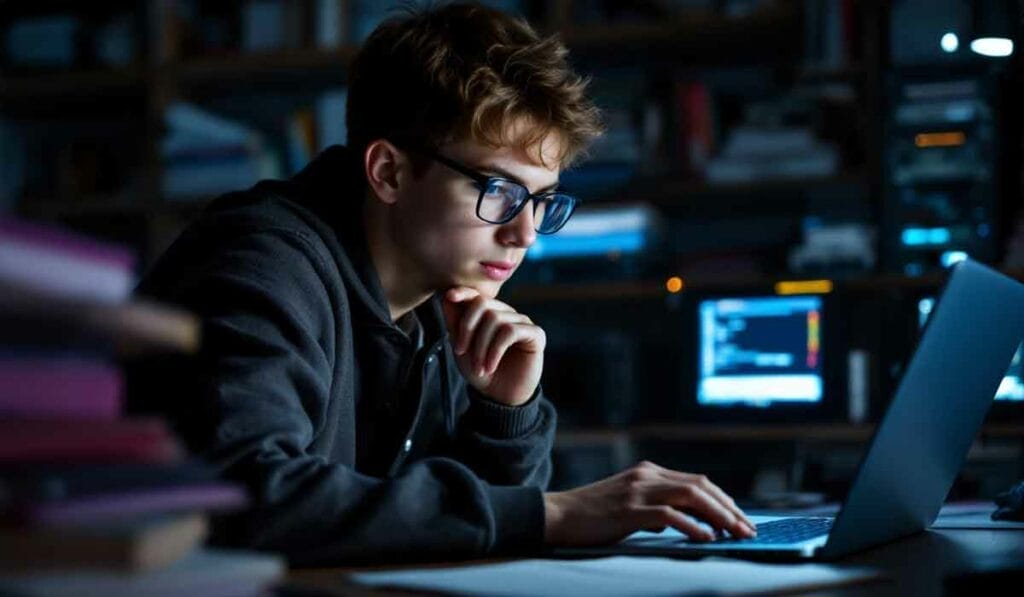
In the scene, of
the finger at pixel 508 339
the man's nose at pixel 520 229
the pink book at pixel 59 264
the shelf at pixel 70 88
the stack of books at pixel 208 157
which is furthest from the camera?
the shelf at pixel 70 88

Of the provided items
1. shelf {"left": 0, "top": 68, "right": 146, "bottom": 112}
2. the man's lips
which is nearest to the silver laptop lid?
the man's lips

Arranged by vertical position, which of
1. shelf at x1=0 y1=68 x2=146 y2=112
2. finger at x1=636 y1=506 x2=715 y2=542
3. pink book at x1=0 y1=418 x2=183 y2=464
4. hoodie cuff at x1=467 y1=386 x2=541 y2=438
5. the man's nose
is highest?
shelf at x1=0 y1=68 x2=146 y2=112

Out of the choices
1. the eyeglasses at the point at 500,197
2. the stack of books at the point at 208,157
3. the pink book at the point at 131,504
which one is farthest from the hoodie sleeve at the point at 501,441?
the stack of books at the point at 208,157

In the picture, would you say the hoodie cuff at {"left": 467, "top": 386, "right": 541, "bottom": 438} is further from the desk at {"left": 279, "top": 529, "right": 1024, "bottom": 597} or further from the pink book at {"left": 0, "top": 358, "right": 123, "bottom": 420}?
the pink book at {"left": 0, "top": 358, "right": 123, "bottom": 420}

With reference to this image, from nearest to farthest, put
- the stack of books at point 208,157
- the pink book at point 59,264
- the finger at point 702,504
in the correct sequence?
the pink book at point 59,264, the finger at point 702,504, the stack of books at point 208,157

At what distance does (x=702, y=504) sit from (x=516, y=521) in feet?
0.55

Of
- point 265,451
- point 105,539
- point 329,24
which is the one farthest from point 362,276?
point 329,24

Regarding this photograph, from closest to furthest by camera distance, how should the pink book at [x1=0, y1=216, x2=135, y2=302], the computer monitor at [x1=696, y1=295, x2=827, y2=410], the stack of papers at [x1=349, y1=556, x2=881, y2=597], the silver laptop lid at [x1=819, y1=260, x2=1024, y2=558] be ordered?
the pink book at [x1=0, y1=216, x2=135, y2=302]
the stack of papers at [x1=349, y1=556, x2=881, y2=597]
the silver laptop lid at [x1=819, y1=260, x2=1024, y2=558]
the computer monitor at [x1=696, y1=295, x2=827, y2=410]

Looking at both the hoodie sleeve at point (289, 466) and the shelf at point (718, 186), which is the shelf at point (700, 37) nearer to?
the shelf at point (718, 186)

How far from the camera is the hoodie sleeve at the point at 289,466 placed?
3.22 ft

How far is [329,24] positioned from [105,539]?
11.2ft

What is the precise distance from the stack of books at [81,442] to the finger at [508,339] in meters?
0.91

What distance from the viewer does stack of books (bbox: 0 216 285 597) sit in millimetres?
480

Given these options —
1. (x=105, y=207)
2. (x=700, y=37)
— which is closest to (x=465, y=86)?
A: (x=700, y=37)
